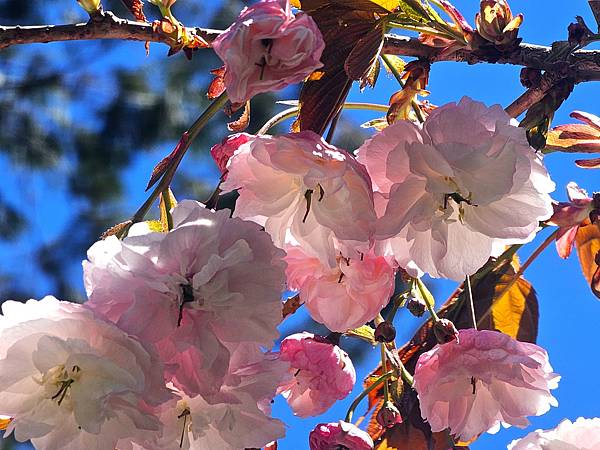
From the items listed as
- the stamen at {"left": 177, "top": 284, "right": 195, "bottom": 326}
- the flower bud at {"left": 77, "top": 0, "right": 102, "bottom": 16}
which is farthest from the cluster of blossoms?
the flower bud at {"left": 77, "top": 0, "right": 102, "bottom": 16}

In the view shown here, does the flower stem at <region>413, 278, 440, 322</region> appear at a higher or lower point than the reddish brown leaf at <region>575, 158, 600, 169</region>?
lower

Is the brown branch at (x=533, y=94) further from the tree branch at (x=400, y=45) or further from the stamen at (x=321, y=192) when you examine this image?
the stamen at (x=321, y=192)

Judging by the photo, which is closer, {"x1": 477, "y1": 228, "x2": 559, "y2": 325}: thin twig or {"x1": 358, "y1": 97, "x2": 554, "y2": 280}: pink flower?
{"x1": 358, "y1": 97, "x2": 554, "y2": 280}: pink flower

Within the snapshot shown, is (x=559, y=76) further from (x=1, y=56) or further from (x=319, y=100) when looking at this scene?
(x=1, y=56)

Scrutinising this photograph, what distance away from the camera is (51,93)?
3.12 meters

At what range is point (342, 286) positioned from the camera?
463 millimetres

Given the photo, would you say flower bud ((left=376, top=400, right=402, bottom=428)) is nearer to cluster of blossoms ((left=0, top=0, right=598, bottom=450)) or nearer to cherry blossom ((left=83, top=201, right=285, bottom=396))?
cluster of blossoms ((left=0, top=0, right=598, bottom=450))

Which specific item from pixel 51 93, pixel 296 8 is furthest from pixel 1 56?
pixel 296 8

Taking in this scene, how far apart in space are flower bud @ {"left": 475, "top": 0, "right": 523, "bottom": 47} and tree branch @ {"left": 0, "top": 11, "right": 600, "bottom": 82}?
0.01 metres

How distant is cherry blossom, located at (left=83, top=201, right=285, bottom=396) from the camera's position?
1.17 ft

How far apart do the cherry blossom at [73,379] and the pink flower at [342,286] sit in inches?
4.6

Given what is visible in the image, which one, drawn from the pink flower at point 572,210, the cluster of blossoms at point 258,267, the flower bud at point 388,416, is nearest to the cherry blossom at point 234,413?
the cluster of blossoms at point 258,267

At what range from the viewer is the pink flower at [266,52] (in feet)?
1.18

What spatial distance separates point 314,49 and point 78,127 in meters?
2.96
